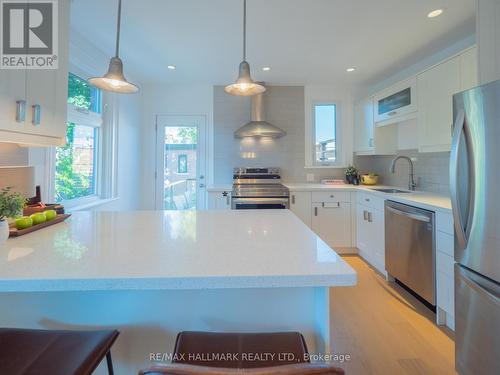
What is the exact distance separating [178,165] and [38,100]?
282 centimetres

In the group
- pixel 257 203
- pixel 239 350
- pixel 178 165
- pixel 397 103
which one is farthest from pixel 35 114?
pixel 397 103

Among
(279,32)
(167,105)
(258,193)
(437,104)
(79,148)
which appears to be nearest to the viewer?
(437,104)

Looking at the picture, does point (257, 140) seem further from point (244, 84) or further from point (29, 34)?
point (29, 34)

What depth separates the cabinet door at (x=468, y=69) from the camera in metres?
2.05

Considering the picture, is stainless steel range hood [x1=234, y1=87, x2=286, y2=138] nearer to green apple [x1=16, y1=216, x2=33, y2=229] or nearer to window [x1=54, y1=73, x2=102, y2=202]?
window [x1=54, y1=73, x2=102, y2=202]

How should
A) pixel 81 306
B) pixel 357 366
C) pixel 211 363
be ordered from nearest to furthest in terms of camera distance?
pixel 211 363
pixel 81 306
pixel 357 366

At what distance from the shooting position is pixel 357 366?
1.62 meters

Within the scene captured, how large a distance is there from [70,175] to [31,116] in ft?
5.08

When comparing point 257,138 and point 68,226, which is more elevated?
point 257,138

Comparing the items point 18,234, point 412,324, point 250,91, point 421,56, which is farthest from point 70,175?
point 421,56

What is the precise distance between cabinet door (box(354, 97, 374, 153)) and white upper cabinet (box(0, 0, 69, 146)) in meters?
3.41

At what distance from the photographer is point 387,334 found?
193cm

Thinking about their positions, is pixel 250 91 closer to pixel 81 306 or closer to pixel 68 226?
pixel 68 226

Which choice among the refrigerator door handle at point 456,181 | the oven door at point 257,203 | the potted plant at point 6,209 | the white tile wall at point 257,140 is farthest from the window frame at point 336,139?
the potted plant at point 6,209
